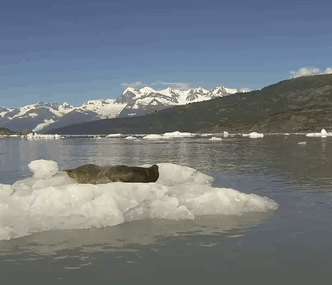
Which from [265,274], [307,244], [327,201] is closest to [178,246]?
[265,274]

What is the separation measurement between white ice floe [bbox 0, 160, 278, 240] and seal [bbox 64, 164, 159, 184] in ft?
6.58

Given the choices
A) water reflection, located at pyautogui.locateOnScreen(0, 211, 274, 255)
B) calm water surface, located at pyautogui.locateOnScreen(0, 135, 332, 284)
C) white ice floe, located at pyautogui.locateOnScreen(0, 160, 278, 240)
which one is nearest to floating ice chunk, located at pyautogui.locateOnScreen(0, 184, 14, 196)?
white ice floe, located at pyautogui.locateOnScreen(0, 160, 278, 240)

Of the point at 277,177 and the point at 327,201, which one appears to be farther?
the point at 277,177

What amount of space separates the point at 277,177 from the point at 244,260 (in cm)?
1530

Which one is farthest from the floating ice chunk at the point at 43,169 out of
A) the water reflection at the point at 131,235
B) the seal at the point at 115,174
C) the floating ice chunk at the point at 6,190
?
the water reflection at the point at 131,235

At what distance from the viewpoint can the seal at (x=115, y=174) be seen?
1708cm

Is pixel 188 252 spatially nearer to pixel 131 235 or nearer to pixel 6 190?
pixel 131 235

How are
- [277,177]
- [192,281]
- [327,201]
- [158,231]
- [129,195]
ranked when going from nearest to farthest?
1. [192,281]
2. [158,231]
3. [129,195]
4. [327,201]
5. [277,177]

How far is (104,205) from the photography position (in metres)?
13.0

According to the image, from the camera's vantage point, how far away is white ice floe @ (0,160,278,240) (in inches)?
488

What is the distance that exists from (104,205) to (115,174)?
4260mm

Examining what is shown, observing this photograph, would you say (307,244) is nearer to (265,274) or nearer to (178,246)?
(265,274)

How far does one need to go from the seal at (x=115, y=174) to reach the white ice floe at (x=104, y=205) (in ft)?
6.58

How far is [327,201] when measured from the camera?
15.7 meters
